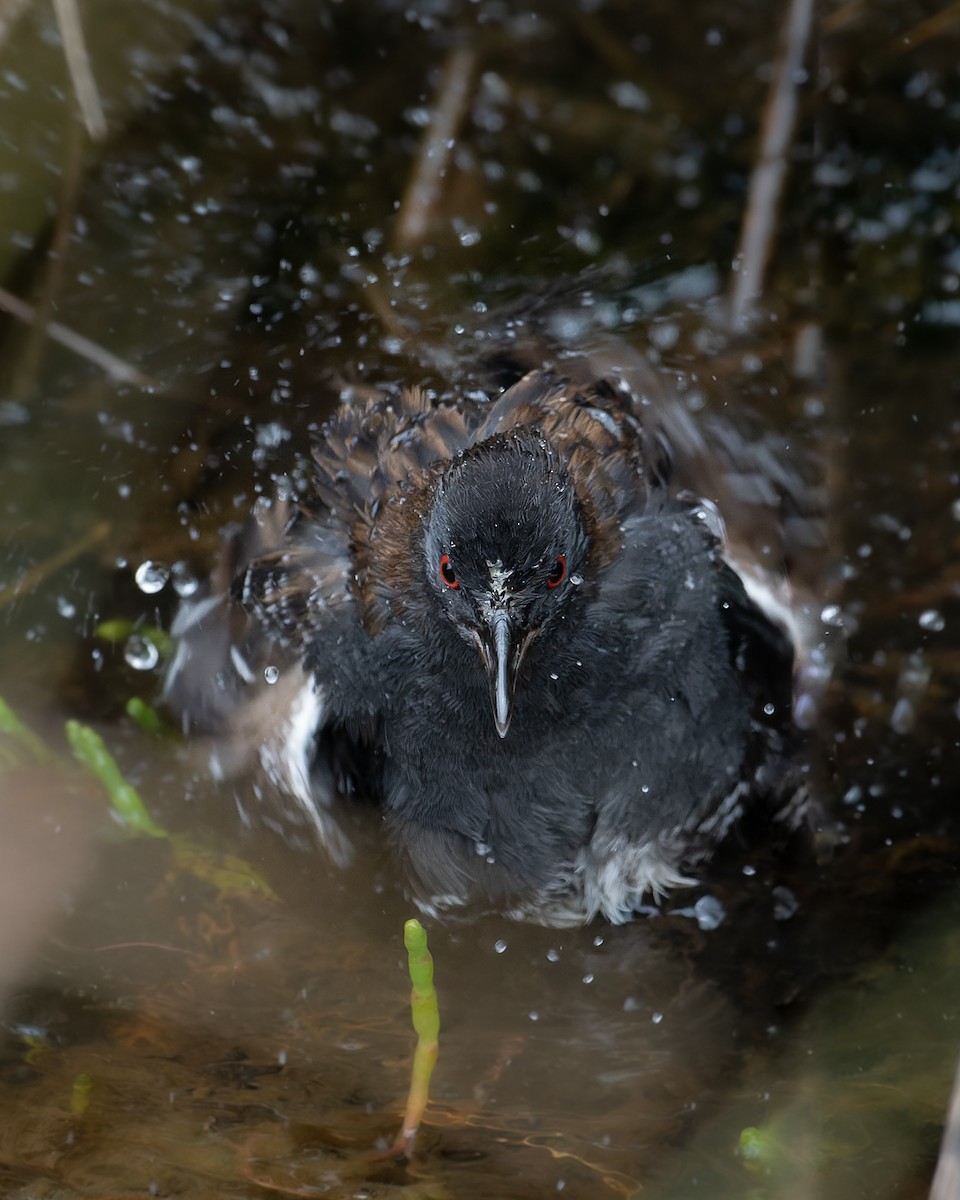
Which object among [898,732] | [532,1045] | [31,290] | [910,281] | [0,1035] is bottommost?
[0,1035]

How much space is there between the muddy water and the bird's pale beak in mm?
900

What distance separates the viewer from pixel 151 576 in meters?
4.70

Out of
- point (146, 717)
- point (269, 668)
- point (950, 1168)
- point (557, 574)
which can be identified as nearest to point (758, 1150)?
point (950, 1168)

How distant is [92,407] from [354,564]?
1.73 meters

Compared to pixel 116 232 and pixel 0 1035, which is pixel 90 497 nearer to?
pixel 116 232

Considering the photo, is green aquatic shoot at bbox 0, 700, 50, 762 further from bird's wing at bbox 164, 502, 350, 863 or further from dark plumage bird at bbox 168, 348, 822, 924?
dark plumage bird at bbox 168, 348, 822, 924

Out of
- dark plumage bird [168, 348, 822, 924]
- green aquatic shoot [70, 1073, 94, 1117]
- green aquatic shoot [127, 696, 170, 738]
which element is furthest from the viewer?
green aquatic shoot [127, 696, 170, 738]

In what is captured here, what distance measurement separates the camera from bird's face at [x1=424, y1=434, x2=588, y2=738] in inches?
123

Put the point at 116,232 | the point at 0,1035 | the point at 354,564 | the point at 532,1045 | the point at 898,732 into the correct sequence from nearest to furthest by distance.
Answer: the point at 0,1035 → the point at 532,1045 → the point at 354,564 → the point at 898,732 → the point at 116,232

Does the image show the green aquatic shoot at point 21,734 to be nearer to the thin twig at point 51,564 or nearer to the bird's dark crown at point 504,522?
the thin twig at point 51,564

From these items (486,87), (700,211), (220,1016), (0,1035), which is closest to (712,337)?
(700,211)

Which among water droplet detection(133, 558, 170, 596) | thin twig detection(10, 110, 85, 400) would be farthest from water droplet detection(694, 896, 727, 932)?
thin twig detection(10, 110, 85, 400)

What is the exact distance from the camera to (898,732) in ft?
13.9

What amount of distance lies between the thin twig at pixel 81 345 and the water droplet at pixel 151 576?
2.56ft
